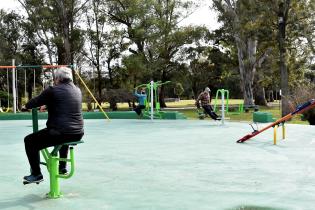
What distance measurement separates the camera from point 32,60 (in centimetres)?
4222

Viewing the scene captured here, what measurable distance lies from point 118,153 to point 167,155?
3.45ft

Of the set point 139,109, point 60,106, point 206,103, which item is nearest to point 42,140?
point 60,106

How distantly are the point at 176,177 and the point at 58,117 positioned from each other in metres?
2.26

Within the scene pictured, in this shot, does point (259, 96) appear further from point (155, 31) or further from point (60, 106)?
point (60, 106)

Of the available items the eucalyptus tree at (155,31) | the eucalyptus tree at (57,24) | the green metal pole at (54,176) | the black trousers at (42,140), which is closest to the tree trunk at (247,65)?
the eucalyptus tree at (155,31)

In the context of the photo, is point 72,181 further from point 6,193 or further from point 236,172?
point 236,172

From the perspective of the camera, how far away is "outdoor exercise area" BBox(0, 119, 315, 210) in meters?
4.95

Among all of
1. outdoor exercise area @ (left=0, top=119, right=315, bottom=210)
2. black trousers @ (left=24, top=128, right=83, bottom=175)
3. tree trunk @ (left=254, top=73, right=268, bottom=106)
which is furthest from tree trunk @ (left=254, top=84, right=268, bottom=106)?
black trousers @ (left=24, top=128, right=83, bottom=175)

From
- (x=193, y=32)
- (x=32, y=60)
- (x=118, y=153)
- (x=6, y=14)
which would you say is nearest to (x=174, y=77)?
(x=193, y=32)

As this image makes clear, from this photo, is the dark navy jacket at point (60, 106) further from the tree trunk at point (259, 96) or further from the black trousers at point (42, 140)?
the tree trunk at point (259, 96)

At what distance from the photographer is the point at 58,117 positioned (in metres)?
4.87

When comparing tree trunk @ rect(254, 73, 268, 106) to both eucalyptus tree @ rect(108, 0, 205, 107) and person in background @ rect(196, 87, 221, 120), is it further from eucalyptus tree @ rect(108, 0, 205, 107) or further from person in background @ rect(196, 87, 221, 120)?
person in background @ rect(196, 87, 221, 120)

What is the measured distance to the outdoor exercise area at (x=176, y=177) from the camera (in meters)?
4.95

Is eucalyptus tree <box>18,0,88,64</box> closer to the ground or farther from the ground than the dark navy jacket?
farther from the ground
